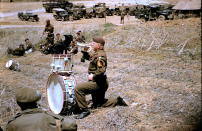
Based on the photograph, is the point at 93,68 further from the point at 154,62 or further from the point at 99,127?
the point at 154,62

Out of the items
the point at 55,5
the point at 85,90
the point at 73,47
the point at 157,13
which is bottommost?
the point at 73,47

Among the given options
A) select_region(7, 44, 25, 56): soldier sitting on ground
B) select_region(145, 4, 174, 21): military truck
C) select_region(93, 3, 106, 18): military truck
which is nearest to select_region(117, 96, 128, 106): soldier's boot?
select_region(145, 4, 174, 21): military truck

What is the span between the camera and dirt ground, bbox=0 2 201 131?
4.98 meters

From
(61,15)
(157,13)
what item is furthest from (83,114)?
(61,15)

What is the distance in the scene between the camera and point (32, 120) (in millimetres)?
2504

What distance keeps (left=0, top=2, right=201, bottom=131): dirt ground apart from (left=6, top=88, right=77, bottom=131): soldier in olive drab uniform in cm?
221

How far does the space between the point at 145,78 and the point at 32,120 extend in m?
5.69

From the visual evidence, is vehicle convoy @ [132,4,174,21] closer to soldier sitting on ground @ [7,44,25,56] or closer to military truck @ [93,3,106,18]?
military truck @ [93,3,106,18]

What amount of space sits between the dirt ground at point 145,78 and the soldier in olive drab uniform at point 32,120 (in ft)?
7.25

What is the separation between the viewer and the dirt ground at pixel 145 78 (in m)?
4.98

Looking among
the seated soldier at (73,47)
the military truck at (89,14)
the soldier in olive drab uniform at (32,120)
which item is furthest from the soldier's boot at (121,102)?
the military truck at (89,14)

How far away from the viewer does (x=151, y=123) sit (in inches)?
190

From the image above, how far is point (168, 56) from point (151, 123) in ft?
19.7

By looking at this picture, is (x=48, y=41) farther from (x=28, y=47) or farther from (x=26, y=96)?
(x=26, y=96)
